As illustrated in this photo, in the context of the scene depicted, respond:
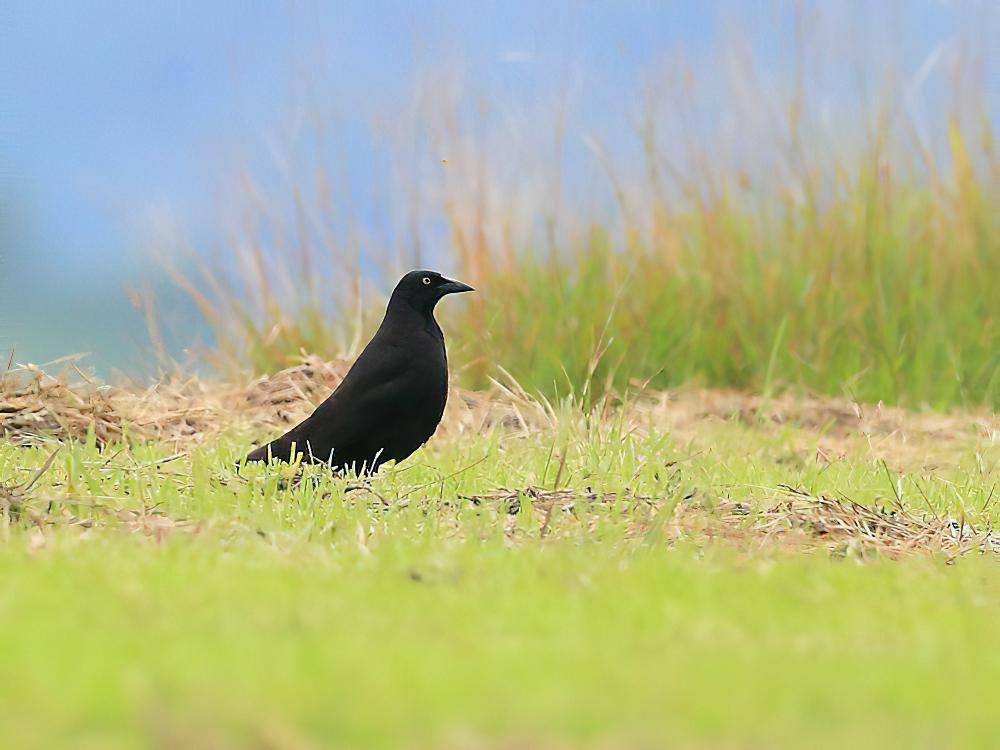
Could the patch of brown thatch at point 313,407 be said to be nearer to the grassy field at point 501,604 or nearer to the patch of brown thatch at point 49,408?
the patch of brown thatch at point 49,408

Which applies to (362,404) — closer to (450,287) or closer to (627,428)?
(450,287)

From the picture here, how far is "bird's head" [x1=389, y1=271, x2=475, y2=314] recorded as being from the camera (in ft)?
21.1

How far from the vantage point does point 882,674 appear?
277 centimetres

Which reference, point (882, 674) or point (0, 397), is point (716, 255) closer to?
point (0, 397)

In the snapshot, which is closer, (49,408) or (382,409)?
(382,409)

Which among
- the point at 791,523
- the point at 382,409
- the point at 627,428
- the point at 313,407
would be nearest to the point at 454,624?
the point at 791,523

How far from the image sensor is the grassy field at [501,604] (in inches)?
94.8

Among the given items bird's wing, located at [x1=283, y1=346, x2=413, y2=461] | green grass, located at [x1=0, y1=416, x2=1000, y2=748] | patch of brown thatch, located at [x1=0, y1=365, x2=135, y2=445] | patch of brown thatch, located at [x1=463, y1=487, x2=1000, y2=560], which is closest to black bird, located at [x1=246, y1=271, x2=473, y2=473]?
bird's wing, located at [x1=283, y1=346, x2=413, y2=461]

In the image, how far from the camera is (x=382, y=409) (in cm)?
604

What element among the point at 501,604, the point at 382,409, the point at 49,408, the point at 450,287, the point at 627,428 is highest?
the point at 501,604

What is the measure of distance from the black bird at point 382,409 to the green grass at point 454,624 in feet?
1.86

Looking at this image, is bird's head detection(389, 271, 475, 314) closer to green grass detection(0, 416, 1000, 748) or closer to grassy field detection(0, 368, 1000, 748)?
grassy field detection(0, 368, 1000, 748)

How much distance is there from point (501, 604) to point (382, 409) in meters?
2.79

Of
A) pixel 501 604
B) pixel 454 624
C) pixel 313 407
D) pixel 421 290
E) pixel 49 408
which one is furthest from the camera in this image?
pixel 313 407
